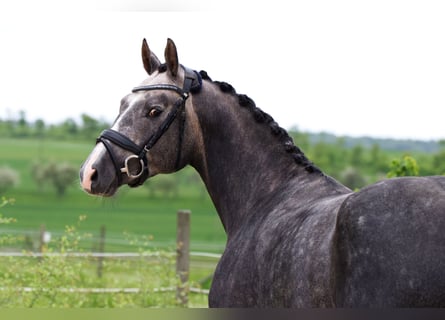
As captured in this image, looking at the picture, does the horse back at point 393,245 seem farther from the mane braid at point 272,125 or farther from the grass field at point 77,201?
the grass field at point 77,201

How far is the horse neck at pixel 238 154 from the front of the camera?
4.23 metres

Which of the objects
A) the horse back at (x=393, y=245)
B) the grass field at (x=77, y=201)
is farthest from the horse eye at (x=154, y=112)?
the grass field at (x=77, y=201)

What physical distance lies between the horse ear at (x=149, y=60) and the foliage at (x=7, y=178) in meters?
29.4

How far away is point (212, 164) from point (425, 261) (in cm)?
197

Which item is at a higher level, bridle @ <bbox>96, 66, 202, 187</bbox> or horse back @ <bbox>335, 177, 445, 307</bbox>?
bridle @ <bbox>96, 66, 202, 187</bbox>

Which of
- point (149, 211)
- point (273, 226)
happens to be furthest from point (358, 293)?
point (149, 211)

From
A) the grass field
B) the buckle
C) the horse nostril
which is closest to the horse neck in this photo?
the buckle

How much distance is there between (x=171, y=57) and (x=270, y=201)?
1.03m

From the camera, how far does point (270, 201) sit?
13.6 ft

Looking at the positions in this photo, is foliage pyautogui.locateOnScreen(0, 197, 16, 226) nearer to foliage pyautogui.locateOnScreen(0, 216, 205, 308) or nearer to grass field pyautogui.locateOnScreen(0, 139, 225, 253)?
foliage pyautogui.locateOnScreen(0, 216, 205, 308)

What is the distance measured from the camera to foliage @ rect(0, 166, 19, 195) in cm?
3319

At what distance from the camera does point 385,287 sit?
2730 millimetres

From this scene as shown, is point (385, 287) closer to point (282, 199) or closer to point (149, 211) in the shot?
point (282, 199)

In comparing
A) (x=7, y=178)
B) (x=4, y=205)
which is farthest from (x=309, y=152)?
(x=4, y=205)
